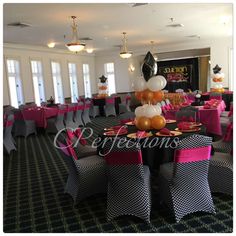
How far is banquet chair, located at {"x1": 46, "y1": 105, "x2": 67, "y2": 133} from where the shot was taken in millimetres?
8070

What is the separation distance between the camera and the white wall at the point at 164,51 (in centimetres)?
1217

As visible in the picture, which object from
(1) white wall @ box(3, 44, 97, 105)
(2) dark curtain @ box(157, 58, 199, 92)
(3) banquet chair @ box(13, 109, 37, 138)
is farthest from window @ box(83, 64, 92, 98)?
(3) banquet chair @ box(13, 109, 37, 138)

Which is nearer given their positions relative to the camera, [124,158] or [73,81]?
[124,158]

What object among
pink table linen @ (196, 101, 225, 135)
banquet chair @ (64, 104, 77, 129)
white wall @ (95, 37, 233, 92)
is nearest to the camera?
pink table linen @ (196, 101, 225, 135)

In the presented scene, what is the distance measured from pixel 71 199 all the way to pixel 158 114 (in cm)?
163

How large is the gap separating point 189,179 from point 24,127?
622cm

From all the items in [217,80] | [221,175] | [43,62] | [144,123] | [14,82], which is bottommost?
[221,175]

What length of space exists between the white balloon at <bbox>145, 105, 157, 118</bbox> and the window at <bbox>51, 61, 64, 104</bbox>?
959 cm

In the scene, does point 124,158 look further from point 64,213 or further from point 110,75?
point 110,75

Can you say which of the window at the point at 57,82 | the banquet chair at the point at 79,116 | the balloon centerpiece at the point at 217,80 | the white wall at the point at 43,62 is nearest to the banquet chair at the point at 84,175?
the banquet chair at the point at 79,116

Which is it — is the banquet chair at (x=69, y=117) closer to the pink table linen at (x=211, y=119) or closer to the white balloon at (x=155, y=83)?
the pink table linen at (x=211, y=119)

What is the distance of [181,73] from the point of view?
15930mm

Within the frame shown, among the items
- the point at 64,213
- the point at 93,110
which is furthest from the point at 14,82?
the point at 64,213

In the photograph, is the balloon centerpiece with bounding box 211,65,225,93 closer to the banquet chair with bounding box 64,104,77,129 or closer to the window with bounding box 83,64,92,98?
the banquet chair with bounding box 64,104,77,129
